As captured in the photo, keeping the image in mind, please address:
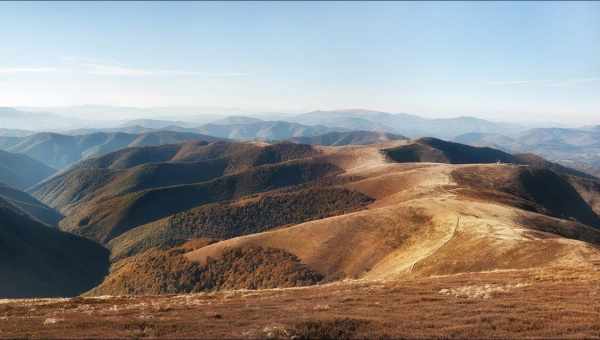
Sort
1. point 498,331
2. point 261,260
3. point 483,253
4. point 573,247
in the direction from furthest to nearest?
1. point 261,260
2. point 483,253
3. point 573,247
4. point 498,331

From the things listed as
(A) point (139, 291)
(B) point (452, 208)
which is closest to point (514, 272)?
(B) point (452, 208)

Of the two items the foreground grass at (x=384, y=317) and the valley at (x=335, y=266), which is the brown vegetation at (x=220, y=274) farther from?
the foreground grass at (x=384, y=317)

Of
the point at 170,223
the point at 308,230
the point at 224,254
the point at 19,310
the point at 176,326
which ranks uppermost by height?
the point at 176,326

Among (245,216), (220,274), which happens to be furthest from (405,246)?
(245,216)

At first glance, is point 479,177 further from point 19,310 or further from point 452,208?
point 19,310

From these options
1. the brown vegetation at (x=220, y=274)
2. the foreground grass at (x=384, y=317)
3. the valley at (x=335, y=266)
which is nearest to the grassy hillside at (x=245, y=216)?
the valley at (x=335, y=266)

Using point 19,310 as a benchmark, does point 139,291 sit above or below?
below

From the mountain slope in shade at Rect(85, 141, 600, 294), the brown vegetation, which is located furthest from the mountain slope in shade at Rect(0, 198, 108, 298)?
the mountain slope in shade at Rect(85, 141, 600, 294)
